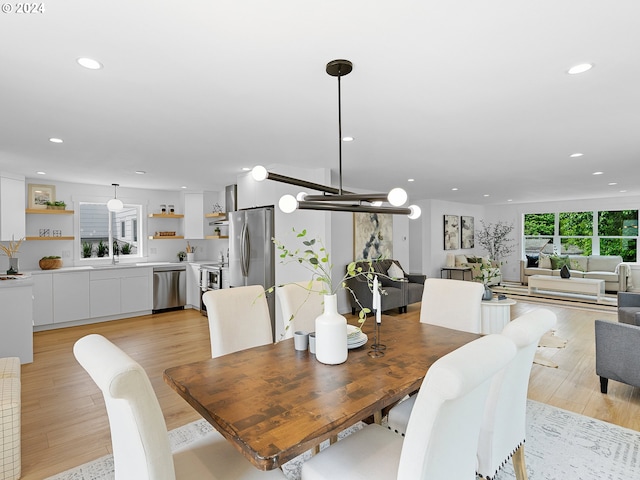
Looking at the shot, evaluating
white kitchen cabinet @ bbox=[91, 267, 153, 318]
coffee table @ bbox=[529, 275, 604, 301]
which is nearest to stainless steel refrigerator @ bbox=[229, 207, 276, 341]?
white kitchen cabinet @ bbox=[91, 267, 153, 318]

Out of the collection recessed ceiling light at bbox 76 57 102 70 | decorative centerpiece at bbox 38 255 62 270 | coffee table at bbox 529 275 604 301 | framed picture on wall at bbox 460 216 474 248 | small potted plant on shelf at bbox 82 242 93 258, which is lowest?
coffee table at bbox 529 275 604 301

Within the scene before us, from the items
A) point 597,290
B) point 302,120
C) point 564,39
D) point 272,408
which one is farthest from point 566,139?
point 597,290

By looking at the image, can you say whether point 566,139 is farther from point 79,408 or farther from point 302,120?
point 79,408

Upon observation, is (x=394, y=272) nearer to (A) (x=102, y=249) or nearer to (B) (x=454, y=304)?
(B) (x=454, y=304)

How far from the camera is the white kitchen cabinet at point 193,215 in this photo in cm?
688

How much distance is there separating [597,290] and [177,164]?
816cm

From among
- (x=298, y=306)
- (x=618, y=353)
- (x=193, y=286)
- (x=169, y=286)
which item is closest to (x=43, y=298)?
(x=169, y=286)

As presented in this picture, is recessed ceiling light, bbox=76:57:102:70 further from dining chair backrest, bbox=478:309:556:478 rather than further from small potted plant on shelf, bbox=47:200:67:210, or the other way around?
small potted plant on shelf, bbox=47:200:67:210

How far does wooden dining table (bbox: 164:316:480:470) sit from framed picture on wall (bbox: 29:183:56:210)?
5529mm

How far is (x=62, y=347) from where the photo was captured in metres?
4.47

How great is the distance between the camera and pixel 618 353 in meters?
2.96

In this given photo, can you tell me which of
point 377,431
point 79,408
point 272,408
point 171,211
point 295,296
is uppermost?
point 171,211

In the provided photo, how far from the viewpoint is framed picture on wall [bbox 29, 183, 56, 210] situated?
5.52m

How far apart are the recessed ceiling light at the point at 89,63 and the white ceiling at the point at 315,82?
A: 4cm
